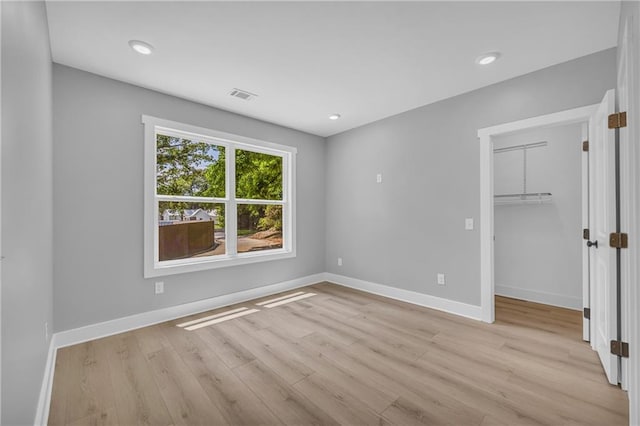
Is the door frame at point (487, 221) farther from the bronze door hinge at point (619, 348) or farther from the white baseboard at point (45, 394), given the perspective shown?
the white baseboard at point (45, 394)

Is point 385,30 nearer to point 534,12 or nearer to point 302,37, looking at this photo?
point 302,37

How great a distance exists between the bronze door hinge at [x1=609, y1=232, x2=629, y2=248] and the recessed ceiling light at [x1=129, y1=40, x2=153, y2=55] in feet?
12.1

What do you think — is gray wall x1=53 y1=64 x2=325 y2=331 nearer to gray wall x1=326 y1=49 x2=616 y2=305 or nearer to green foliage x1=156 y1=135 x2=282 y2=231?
green foliage x1=156 y1=135 x2=282 y2=231

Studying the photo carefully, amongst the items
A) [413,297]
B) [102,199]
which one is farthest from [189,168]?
[413,297]

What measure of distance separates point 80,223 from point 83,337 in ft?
3.51

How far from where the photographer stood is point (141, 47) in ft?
7.66

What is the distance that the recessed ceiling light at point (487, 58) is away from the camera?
2479 millimetres

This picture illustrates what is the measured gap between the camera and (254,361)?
2.30m

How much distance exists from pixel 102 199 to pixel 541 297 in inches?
210

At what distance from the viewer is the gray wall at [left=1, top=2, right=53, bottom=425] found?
107 cm

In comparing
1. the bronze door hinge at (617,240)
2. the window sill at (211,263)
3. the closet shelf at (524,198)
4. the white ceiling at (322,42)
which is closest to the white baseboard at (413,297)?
the window sill at (211,263)

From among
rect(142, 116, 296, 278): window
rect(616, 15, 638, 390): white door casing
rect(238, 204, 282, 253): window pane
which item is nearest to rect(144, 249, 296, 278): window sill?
rect(142, 116, 296, 278): window

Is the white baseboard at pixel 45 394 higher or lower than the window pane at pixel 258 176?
lower

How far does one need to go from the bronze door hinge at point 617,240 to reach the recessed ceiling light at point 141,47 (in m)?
3.68
